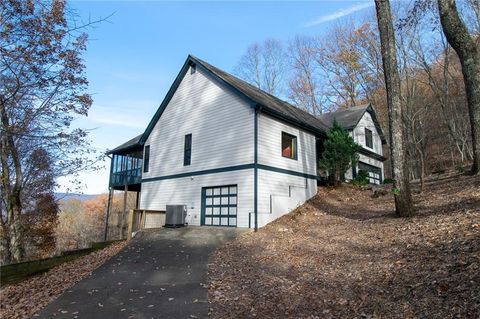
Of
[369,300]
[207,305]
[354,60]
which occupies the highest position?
[354,60]

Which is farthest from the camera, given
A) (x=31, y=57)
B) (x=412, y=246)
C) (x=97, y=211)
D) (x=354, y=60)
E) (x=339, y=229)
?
(x=97, y=211)

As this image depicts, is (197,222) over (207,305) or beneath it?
over

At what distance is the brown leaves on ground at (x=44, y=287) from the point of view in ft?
25.4

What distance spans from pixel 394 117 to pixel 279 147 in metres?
6.22

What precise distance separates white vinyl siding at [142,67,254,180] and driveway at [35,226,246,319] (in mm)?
4381

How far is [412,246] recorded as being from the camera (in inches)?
292

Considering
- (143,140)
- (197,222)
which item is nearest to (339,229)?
(197,222)

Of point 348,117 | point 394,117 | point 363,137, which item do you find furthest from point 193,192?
point 363,137

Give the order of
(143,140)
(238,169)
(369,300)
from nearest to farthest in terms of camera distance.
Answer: (369,300) → (238,169) → (143,140)

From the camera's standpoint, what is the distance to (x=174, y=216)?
1612cm

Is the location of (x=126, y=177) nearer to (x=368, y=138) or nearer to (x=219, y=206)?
(x=219, y=206)

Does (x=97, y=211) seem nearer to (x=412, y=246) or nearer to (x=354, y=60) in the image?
(x=354, y=60)

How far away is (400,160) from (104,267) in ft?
33.4

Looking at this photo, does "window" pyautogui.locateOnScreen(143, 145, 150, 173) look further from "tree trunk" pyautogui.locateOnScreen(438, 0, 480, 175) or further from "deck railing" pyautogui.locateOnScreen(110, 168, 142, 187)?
"tree trunk" pyautogui.locateOnScreen(438, 0, 480, 175)
